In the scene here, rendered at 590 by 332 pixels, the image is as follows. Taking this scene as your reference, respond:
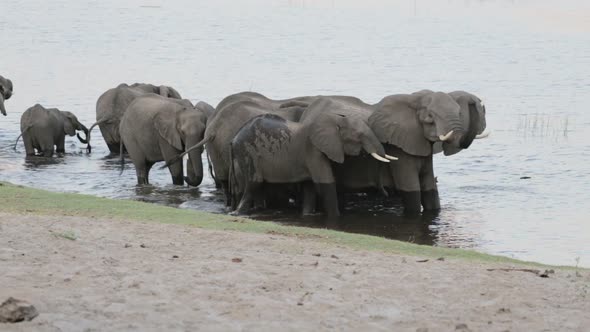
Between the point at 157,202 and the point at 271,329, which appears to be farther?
the point at 157,202

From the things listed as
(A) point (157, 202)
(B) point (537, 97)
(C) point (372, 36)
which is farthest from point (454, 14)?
(A) point (157, 202)

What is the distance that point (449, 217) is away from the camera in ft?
56.4

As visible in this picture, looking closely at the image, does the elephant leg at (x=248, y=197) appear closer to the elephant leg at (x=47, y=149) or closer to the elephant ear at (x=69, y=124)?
the elephant leg at (x=47, y=149)

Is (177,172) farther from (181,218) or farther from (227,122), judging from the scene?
(181,218)

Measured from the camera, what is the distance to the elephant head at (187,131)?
19.2m

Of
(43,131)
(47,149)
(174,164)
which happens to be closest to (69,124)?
(43,131)

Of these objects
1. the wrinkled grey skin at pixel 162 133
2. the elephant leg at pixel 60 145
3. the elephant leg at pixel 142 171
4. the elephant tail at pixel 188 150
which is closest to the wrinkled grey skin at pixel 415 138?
the elephant tail at pixel 188 150

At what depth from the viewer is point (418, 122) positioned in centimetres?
1712

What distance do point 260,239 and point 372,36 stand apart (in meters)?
39.6

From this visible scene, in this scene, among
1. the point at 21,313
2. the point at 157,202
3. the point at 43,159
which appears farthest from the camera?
the point at 43,159

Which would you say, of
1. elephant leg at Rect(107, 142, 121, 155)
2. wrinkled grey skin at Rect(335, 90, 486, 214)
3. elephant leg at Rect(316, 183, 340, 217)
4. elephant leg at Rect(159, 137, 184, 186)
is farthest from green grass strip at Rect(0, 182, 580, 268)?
elephant leg at Rect(107, 142, 121, 155)

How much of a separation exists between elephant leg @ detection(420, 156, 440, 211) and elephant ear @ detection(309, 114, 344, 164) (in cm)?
128

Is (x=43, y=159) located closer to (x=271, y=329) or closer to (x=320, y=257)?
(x=320, y=257)

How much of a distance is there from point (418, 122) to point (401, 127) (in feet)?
0.77
